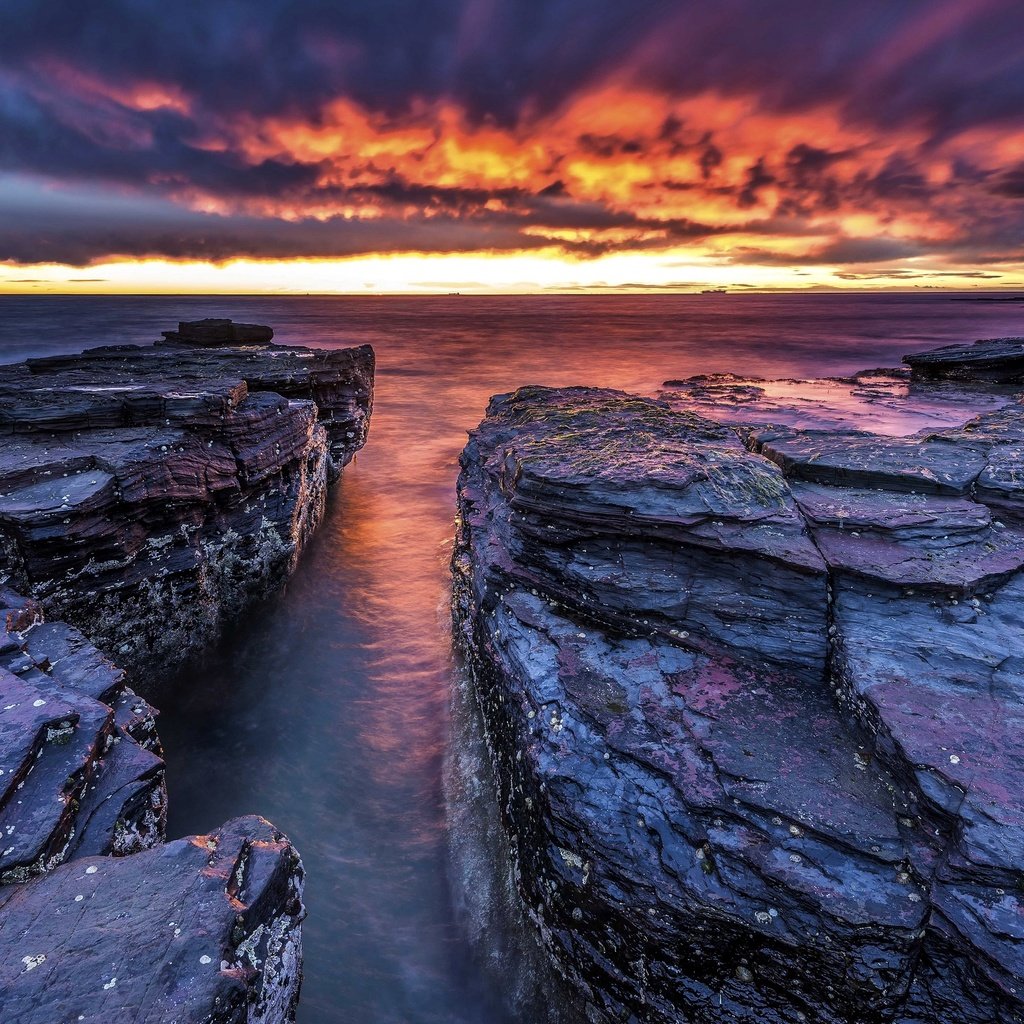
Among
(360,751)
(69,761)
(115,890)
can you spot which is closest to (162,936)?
(115,890)

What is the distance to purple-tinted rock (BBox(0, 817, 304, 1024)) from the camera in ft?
8.32

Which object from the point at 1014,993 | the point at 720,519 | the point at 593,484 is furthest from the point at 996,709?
the point at 593,484

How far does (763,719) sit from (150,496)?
7.17 m

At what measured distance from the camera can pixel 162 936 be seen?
2771 millimetres

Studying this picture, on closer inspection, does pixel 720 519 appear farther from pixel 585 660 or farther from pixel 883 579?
pixel 585 660

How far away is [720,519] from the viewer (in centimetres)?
Answer: 533

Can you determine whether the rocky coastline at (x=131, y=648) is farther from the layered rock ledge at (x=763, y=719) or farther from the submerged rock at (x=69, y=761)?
the layered rock ledge at (x=763, y=719)

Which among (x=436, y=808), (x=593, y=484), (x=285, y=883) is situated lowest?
(x=436, y=808)

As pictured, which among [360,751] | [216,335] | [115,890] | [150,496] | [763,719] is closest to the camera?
[115,890]

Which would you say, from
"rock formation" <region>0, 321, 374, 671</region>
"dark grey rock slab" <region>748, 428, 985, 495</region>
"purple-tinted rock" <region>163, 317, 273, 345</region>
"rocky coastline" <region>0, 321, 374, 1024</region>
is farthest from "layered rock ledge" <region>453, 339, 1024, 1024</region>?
"purple-tinted rock" <region>163, 317, 273, 345</region>

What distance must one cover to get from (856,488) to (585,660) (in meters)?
3.90

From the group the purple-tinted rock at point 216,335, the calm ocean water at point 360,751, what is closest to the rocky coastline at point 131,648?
the calm ocean water at point 360,751

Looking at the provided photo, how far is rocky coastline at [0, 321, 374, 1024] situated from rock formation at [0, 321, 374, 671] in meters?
0.03

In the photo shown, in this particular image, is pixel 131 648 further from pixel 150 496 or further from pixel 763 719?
pixel 763 719
